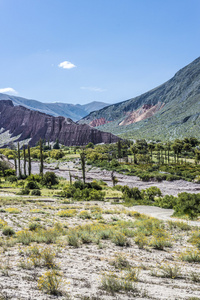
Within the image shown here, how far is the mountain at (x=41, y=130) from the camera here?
132 meters

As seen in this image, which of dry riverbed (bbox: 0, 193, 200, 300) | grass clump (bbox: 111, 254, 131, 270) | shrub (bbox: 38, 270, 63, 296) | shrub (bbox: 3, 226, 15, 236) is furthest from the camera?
shrub (bbox: 3, 226, 15, 236)

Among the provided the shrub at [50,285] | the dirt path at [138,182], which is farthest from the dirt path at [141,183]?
the shrub at [50,285]

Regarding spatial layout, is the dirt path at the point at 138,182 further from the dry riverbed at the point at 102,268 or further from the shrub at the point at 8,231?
the shrub at the point at 8,231

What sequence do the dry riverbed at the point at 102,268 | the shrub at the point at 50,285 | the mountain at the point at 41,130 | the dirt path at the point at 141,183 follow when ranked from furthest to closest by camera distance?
the mountain at the point at 41,130, the dirt path at the point at 141,183, the dry riverbed at the point at 102,268, the shrub at the point at 50,285

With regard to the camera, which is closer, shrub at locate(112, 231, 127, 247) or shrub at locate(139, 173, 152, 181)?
shrub at locate(112, 231, 127, 247)

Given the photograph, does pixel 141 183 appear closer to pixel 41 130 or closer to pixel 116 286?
pixel 116 286

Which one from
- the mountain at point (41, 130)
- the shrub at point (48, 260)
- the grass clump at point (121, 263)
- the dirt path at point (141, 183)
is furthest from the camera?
the mountain at point (41, 130)

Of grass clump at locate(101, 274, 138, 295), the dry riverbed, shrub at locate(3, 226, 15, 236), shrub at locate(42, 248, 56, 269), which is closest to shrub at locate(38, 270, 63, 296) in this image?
the dry riverbed

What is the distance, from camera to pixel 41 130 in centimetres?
15788

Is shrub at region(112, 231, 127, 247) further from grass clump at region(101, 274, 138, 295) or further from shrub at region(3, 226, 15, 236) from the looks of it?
shrub at region(3, 226, 15, 236)

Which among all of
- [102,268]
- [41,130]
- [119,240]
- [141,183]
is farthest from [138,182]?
[41,130]

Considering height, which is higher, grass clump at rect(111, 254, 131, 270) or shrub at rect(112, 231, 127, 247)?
grass clump at rect(111, 254, 131, 270)

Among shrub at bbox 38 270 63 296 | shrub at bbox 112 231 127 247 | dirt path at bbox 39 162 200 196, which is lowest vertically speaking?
dirt path at bbox 39 162 200 196

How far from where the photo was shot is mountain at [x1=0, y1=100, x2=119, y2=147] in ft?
433
